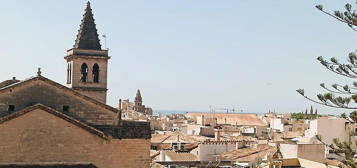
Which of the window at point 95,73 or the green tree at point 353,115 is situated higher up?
the window at point 95,73

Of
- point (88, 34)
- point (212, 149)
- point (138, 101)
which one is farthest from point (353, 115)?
point (138, 101)

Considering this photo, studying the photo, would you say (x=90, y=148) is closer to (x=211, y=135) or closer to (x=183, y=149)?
(x=183, y=149)

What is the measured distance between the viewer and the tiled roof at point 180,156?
121ft

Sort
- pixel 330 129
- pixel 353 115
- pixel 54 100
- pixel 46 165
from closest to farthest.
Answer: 1. pixel 353 115
2. pixel 46 165
3. pixel 54 100
4. pixel 330 129

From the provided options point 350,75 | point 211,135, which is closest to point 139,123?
point 350,75

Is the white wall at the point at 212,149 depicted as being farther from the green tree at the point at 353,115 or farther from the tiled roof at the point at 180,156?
the green tree at the point at 353,115

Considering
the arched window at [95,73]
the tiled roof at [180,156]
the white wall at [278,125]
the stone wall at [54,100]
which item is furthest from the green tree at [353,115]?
the white wall at [278,125]

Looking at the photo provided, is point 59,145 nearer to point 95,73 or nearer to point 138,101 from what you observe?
point 95,73

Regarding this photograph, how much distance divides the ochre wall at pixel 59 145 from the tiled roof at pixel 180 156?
14.7 m

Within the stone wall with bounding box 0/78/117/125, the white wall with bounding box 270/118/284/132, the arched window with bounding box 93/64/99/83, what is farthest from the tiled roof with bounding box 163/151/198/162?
the white wall with bounding box 270/118/284/132

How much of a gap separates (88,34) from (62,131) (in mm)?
10284

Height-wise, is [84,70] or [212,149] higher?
[84,70]

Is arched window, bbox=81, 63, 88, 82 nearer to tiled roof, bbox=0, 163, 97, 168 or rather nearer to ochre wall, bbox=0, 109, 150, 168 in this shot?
ochre wall, bbox=0, 109, 150, 168

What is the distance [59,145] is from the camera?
2084 centimetres
